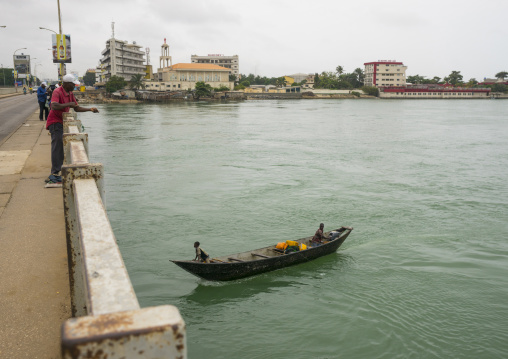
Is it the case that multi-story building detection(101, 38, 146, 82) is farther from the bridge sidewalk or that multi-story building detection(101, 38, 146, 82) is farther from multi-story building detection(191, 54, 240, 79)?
the bridge sidewalk

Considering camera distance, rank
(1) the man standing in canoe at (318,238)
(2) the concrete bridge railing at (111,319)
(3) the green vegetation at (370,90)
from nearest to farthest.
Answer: (2) the concrete bridge railing at (111,319) → (1) the man standing in canoe at (318,238) → (3) the green vegetation at (370,90)

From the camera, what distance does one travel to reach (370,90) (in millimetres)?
168625

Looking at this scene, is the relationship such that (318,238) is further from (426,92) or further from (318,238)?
(426,92)

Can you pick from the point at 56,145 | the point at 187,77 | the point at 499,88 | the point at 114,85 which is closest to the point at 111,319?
the point at 56,145

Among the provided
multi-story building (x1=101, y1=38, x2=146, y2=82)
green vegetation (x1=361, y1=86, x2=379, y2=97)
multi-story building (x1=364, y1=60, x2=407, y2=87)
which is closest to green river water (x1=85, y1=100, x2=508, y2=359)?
multi-story building (x1=101, y1=38, x2=146, y2=82)

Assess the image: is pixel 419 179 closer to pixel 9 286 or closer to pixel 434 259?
pixel 434 259

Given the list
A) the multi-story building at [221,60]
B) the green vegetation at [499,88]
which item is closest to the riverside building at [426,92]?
the green vegetation at [499,88]

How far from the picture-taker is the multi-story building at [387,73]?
174625mm

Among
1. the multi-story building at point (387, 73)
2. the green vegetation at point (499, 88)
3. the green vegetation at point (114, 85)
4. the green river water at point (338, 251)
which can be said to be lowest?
the green river water at point (338, 251)

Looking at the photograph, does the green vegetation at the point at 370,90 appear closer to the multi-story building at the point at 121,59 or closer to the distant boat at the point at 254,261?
the multi-story building at the point at 121,59

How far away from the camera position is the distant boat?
1124 cm

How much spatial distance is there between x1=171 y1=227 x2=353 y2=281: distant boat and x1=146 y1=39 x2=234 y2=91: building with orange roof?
12487cm

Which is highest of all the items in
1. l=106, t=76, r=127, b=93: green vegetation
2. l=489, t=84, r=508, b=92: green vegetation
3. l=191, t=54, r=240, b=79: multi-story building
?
l=191, t=54, r=240, b=79: multi-story building

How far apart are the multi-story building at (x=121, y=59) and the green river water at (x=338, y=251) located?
99.3 meters
